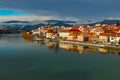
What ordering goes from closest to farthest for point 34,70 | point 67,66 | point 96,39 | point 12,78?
point 12,78 → point 34,70 → point 67,66 → point 96,39

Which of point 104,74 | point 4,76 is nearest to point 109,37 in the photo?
point 104,74

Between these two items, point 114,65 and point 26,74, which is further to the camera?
point 114,65

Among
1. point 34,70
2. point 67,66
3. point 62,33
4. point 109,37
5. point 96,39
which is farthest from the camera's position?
point 62,33

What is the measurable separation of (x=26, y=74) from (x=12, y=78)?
49cm

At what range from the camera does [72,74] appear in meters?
6.29

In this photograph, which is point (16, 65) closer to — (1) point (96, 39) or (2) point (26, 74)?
(2) point (26, 74)

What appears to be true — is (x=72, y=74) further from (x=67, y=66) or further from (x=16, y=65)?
(x=16, y=65)

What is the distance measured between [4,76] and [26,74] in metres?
0.52

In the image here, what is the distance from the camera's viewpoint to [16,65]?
7457mm

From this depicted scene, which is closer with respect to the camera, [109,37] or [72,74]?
[72,74]

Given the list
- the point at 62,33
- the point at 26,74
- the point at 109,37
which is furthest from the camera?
the point at 62,33

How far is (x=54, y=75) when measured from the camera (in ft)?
20.1

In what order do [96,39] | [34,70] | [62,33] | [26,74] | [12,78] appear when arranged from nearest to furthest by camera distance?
[12,78], [26,74], [34,70], [96,39], [62,33]

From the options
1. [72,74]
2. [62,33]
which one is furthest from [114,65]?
[62,33]
